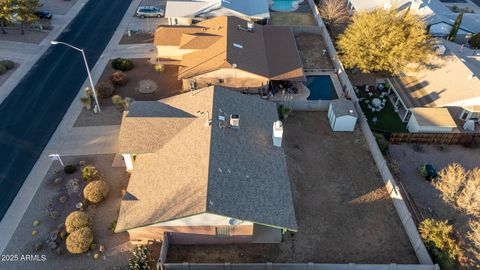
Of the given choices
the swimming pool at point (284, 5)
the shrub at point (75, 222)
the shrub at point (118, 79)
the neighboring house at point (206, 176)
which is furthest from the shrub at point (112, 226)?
the swimming pool at point (284, 5)

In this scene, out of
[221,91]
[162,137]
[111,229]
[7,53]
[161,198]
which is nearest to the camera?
[161,198]

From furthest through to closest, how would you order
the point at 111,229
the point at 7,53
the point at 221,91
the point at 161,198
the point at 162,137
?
1. the point at 7,53
2. the point at 221,91
3. the point at 162,137
4. the point at 111,229
5. the point at 161,198

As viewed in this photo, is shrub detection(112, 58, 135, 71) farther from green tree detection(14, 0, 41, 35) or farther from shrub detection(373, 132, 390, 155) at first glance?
shrub detection(373, 132, 390, 155)

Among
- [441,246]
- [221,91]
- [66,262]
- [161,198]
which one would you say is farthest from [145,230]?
[441,246]

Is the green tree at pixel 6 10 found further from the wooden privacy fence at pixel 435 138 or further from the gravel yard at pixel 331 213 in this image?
the wooden privacy fence at pixel 435 138

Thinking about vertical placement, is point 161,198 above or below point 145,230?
above

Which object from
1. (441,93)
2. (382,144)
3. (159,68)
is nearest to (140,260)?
(382,144)

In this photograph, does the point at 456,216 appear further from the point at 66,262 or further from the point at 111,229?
the point at 66,262
